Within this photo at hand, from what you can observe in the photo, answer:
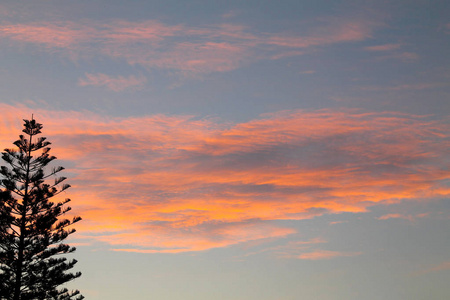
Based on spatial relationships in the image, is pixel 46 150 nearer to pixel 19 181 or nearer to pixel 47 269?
pixel 19 181

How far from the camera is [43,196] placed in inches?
1341

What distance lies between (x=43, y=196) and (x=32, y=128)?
413 centimetres

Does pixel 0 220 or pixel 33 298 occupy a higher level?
pixel 0 220

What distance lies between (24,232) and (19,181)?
3018mm

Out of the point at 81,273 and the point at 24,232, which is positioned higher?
the point at 24,232

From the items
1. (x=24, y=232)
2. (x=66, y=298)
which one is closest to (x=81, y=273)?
(x=66, y=298)

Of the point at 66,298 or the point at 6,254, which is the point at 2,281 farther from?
the point at 66,298

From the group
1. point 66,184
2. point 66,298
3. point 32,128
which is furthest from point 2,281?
point 32,128

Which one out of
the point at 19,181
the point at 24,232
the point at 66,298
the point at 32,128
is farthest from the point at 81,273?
the point at 32,128

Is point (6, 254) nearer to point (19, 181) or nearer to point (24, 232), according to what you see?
point (24, 232)

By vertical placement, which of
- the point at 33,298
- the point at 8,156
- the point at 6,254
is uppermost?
the point at 8,156

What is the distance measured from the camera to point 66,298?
34.7m

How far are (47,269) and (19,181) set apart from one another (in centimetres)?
550

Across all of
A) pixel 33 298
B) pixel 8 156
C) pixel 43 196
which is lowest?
pixel 33 298
